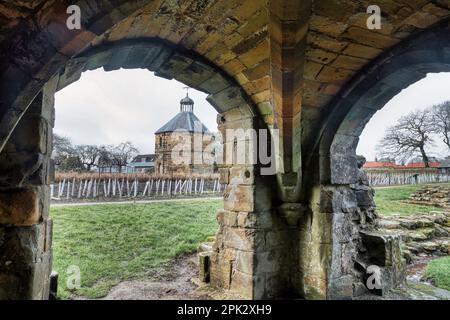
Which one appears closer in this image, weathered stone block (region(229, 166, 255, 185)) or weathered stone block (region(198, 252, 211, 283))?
weathered stone block (region(229, 166, 255, 185))

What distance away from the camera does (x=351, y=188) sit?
12.3 feet

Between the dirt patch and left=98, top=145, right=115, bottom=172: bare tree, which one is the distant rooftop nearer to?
left=98, top=145, right=115, bottom=172: bare tree

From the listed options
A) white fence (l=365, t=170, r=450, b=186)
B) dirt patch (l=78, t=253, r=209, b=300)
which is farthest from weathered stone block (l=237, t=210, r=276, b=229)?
white fence (l=365, t=170, r=450, b=186)

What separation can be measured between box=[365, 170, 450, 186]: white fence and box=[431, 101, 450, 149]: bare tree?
8.27 ft

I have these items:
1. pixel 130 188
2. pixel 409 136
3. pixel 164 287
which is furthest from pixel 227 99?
pixel 409 136

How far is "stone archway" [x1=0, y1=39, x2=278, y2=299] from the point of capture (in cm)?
201

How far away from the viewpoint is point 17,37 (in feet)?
4.86

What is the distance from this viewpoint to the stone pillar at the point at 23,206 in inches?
77.6

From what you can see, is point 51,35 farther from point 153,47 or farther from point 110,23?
point 153,47

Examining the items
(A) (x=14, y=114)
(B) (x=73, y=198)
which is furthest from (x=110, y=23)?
(B) (x=73, y=198)

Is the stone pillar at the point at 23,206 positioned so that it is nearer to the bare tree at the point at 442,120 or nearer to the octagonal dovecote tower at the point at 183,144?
the bare tree at the point at 442,120

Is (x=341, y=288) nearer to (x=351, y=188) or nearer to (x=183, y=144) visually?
(x=351, y=188)

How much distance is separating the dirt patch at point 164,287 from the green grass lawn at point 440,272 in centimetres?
357

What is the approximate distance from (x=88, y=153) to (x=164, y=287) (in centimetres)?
2105
